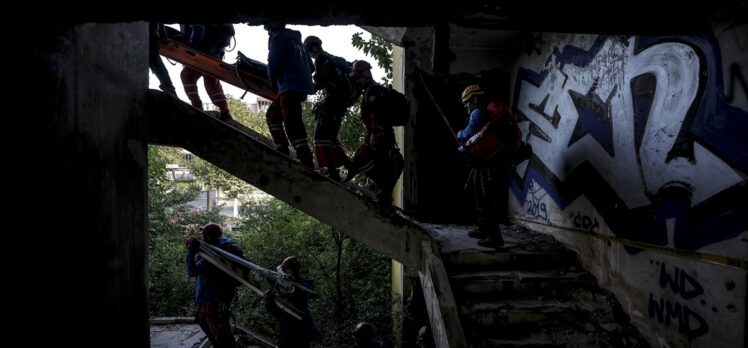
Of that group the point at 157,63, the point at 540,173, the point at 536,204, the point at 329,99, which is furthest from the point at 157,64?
the point at 536,204

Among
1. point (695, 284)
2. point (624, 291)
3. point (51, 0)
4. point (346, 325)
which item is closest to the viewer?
point (51, 0)

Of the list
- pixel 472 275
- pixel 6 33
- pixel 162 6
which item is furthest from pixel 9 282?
pixel 472 275

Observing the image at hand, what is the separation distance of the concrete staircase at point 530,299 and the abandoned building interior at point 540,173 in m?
0.02

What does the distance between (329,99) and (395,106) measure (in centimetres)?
84

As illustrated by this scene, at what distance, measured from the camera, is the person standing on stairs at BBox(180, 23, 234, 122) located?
5648 millimetres

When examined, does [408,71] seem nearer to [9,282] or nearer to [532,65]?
[532,65]

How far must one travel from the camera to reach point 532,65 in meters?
6.38

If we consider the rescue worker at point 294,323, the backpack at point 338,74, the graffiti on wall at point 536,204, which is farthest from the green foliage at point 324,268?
the backpack at point 338,74

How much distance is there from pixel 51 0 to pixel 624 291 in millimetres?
5252

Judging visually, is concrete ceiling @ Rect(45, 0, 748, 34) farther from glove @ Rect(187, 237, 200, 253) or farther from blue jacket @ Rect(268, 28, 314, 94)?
glove @ Rect(187, 237, 200, 253)

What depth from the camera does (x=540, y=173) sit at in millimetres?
5809

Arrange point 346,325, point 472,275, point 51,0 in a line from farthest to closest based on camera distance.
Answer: point 346,325 < point 472,275 < point 51,0

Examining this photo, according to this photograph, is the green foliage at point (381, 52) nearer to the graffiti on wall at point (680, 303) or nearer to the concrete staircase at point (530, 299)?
the concrete staircase at point (530, 299)

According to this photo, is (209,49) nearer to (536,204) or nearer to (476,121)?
(476,121)
